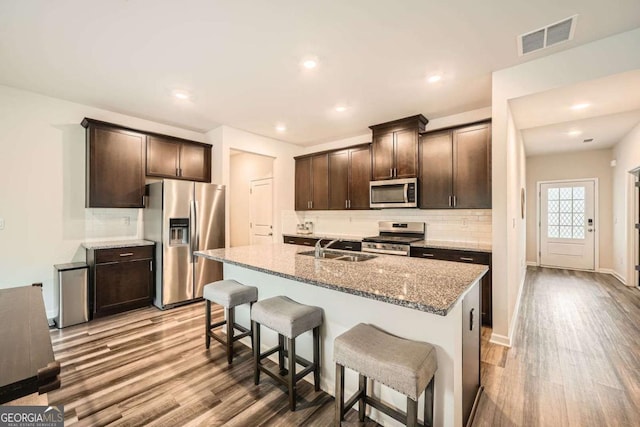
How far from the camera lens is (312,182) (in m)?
5.31

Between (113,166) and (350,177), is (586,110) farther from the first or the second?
(113,166)

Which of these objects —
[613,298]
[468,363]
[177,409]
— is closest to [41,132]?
[177,409]

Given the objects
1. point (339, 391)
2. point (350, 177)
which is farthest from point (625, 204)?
point (339, 391)

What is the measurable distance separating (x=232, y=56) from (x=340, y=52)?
0.98 metres

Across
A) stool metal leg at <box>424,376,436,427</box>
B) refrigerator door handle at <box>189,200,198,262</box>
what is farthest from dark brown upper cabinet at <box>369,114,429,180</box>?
stool metal leg at <box>424,376,436,427</box>

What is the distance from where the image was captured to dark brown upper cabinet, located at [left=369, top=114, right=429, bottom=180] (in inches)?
155

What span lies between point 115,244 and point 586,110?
5.85 metres

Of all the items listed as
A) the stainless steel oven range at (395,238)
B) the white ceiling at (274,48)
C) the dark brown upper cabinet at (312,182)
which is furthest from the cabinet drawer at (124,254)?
the stainless steel oven range at (395,238)

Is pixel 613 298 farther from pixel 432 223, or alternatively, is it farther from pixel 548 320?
pixel 432 223

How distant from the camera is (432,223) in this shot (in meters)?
4.15

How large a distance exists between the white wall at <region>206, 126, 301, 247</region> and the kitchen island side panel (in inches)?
108

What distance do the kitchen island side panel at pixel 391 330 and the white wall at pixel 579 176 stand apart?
6.73m

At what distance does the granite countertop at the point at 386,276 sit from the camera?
1.28 meters

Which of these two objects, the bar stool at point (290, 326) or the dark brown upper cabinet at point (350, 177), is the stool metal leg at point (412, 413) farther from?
the dark brown upper cabinet at point (350, 177)
